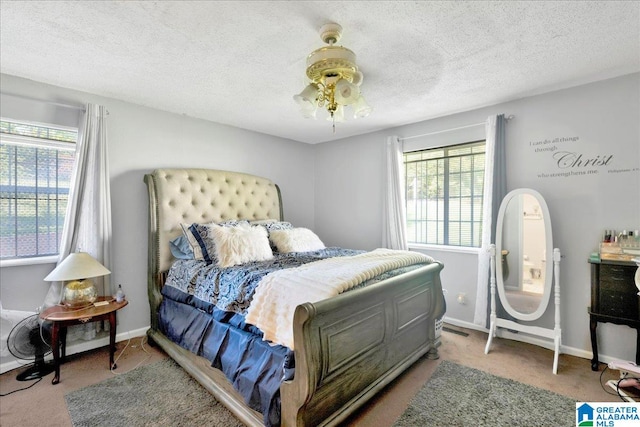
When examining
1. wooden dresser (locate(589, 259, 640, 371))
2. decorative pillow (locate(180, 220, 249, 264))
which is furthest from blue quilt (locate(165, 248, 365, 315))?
wooden dresser (locate(589, 259, 640, 371))

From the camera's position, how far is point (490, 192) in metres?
3.00

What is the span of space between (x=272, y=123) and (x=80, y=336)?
2.91 m

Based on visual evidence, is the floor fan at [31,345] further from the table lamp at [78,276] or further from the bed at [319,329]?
the bed at [319,329]

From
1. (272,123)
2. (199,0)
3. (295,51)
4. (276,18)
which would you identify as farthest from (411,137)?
(199,0)

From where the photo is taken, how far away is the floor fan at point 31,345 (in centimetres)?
222

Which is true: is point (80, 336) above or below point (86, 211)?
below

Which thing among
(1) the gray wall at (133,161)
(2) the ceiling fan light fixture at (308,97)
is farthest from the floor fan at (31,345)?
(2) the ceiling fan light fixture at (308,97)

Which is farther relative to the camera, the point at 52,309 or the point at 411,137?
the point at 411,137

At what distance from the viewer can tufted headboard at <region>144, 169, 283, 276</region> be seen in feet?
9.54

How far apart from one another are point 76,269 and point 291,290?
179 cm

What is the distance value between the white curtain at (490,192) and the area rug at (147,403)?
101 inches

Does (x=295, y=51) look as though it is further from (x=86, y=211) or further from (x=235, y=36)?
(x=86, y=211)

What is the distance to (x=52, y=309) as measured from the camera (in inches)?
90.0

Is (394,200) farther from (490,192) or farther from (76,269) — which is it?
(76,269)
